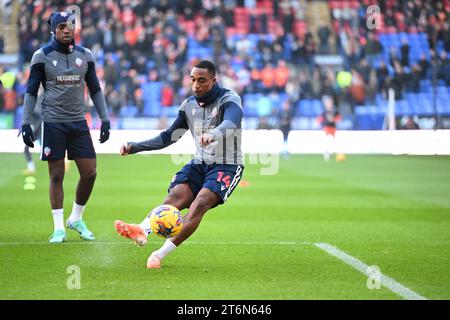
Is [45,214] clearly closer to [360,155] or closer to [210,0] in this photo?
[360,155]

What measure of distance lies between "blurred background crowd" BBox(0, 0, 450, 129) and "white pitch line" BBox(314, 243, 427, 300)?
2332 centimetres

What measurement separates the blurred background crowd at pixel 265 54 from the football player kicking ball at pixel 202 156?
24173 mm

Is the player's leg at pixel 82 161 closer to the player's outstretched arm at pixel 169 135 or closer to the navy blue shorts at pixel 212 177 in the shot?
the player's outstretched arm at pixel 169 135

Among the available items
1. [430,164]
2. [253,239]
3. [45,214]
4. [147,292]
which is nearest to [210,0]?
[430,164]

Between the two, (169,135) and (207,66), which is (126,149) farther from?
(207,66)

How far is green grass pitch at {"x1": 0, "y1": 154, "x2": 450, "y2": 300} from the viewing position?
25.7 feet

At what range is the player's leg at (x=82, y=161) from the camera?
11.0 metres

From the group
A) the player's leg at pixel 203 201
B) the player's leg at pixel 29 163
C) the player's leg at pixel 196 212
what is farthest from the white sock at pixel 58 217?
the player's leg at pixel 29 163

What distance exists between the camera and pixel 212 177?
358 inches

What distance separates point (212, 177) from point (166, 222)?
72cm

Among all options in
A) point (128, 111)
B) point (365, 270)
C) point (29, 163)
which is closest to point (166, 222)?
point (365, 270)

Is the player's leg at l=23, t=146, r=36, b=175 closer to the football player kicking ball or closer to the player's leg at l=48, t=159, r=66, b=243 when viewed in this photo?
the player's leg at l=48, t=159, r=66, b=243

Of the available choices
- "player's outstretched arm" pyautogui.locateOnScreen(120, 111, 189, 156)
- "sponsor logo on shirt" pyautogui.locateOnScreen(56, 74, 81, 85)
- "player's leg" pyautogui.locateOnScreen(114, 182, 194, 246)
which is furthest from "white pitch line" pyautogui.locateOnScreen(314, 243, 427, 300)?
"sponsor logo on shirt" pyautogui.locateOnScreen(56, 74, 81, 85)

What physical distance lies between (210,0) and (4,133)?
13.0 metres
